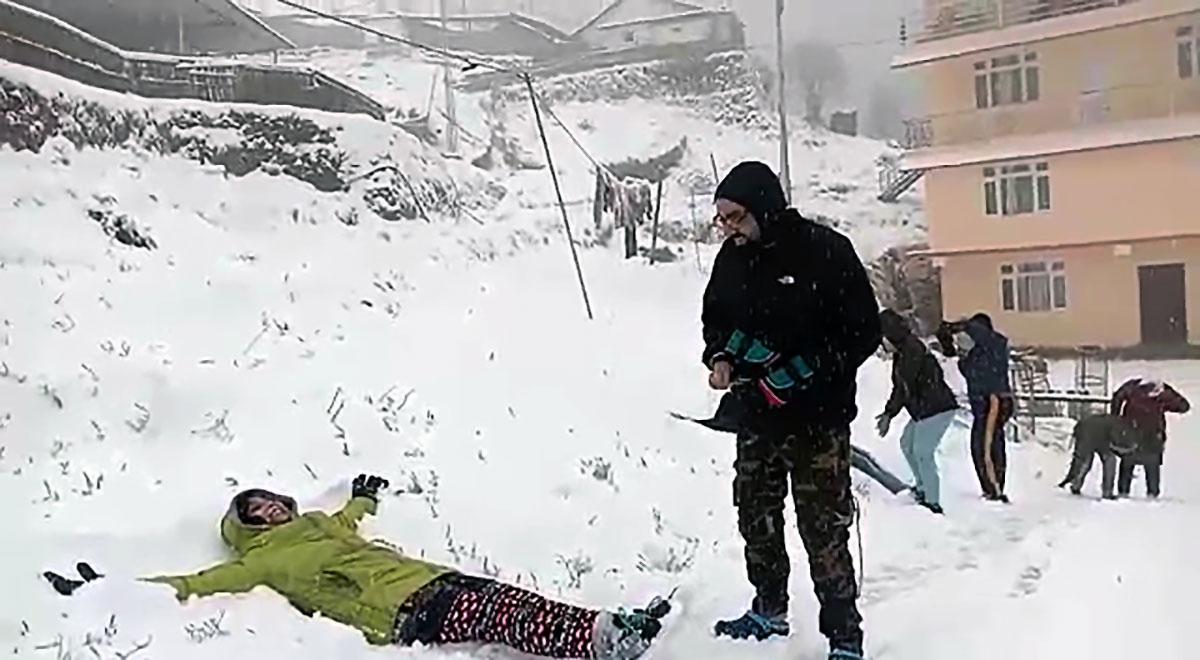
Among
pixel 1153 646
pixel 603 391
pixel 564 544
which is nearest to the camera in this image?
pixel 1153 646

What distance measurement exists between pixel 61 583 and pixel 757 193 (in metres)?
0.63

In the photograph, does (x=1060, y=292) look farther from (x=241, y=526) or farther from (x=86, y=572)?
(x=86, y=572)

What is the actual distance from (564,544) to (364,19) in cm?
56

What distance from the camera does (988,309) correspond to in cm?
133

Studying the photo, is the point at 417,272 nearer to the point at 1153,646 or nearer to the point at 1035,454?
the point at 1035,454

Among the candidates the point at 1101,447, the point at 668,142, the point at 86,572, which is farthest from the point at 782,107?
the point at 86,572

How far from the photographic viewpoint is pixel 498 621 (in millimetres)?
1110

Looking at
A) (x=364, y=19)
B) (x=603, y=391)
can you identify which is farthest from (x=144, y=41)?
(x=603, y=391)

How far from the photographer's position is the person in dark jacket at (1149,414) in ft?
4.22

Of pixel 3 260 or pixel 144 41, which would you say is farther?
pixel 144 41

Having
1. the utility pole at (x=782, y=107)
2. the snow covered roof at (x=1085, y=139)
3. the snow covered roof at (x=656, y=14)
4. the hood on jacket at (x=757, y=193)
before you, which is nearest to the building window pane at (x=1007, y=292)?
the snow covered roof at (x=1085, y=139)

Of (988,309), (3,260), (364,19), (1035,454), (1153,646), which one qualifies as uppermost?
(364,19)

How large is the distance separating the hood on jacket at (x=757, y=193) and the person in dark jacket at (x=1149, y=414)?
1.43 feet

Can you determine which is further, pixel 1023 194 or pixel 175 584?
pixel 1023 194
